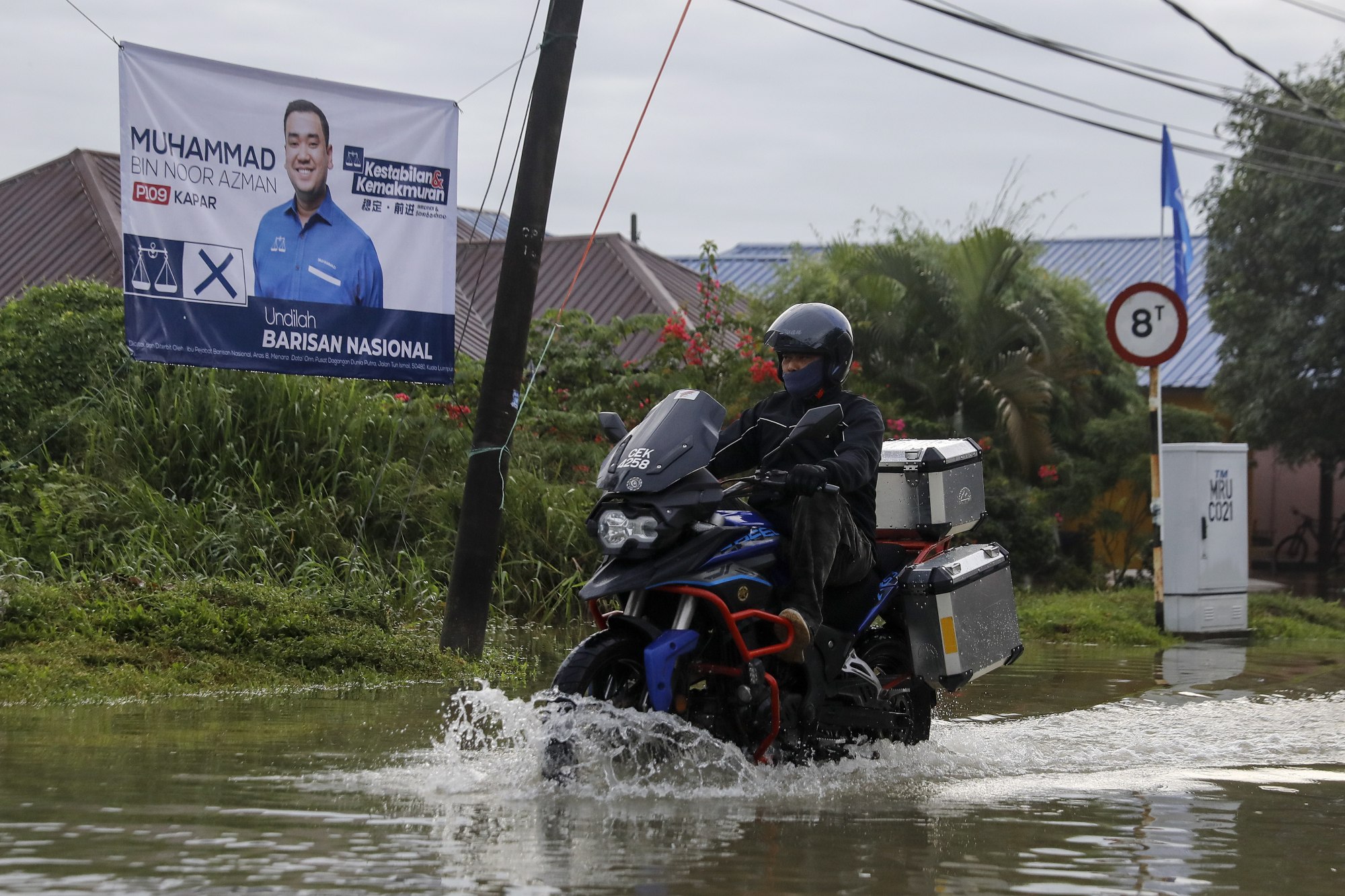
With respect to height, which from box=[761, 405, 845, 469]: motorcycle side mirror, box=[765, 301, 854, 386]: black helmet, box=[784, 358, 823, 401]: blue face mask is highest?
box=[765, 301, 854, 386]: black helmet

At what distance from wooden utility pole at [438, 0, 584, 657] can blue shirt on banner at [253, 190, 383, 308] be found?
173 centimetres

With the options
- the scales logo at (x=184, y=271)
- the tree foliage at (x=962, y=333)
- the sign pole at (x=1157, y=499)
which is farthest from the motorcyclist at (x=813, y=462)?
the tree foliage at (x=962, y=333)

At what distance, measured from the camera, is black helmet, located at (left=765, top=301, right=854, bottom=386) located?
6.52m

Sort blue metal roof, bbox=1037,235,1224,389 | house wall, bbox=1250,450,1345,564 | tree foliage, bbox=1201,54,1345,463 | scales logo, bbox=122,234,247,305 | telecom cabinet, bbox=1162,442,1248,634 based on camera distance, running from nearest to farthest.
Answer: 1. scales logo, bbox=122,234,247,305
2. telecom cabinet, bbox=1162,442,1248,634
3. tree foliage, bbox=1201,54,1345,463
4. blue metal roof, bbox=1037,235,1224,389
5. house wall, bbox=1250,450,1345,564

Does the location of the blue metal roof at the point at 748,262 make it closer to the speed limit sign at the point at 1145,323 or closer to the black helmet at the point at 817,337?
the speed limit sign at the point at 1145,323

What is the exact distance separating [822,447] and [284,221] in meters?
5.65

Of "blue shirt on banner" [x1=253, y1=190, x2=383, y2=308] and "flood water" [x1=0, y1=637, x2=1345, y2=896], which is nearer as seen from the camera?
"flood water" [x1=0, y1=637, x2=1345, y2=896]

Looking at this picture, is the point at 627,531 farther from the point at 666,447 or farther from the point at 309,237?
the point at 309,237

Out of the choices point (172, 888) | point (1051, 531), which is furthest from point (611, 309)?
point (172, 888)

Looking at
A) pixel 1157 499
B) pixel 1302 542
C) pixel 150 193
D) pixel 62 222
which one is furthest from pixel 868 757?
pixel 1302 542

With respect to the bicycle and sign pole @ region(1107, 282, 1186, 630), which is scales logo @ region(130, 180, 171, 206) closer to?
sign pole @ region(1107, 282, 1186, 630)

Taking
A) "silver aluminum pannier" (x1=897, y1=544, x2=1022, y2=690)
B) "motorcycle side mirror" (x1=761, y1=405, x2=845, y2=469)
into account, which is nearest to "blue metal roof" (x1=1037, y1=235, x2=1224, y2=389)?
"silver aluminum pannier" (x1=897, y1=544, x2=1022, y2=690)

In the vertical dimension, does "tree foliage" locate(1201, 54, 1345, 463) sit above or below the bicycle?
above

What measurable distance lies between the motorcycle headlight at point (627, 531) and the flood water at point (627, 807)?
2.02ft
